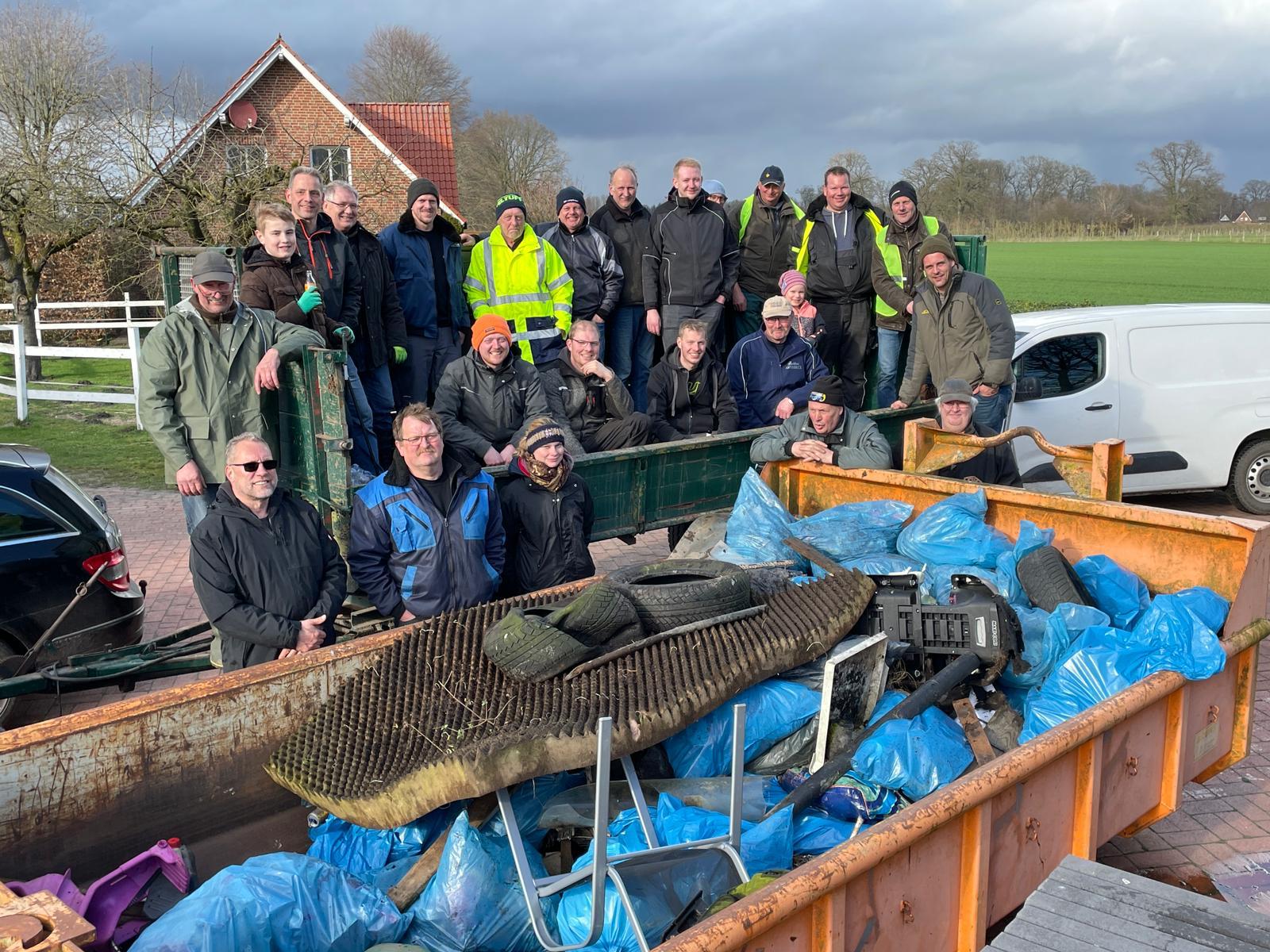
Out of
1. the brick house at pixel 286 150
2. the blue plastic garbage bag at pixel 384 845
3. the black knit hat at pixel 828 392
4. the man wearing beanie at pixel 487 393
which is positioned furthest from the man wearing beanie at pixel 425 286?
the brick house at pixel 286 150

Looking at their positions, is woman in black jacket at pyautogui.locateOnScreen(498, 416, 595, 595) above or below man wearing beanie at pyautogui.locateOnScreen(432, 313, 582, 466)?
below

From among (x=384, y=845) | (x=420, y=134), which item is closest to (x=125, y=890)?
(x=384, y=845)

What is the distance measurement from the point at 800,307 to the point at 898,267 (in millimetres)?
940

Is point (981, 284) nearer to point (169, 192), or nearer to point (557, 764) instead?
point (557, 764)

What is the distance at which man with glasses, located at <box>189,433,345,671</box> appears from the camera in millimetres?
4203

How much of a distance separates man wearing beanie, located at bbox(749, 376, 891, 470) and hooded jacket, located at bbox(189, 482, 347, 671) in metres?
2.80

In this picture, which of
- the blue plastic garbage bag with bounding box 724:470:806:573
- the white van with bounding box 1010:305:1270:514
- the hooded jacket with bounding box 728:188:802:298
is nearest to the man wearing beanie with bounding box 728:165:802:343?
the hooded jacket with bounding box 728:188:802:298

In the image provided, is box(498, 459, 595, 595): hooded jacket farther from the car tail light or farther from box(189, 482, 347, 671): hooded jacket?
the car tail light

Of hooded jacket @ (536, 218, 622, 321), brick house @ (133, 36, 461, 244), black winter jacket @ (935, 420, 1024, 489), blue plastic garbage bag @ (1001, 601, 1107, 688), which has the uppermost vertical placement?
brick house @ (133, 36, 461, 244)

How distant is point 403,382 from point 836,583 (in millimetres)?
3813

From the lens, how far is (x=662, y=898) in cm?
293

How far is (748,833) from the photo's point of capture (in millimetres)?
3186

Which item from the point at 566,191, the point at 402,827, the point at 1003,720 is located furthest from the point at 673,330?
the point at 402,827

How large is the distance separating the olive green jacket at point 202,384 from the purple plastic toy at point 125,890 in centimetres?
238
